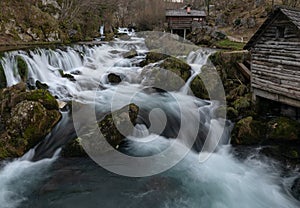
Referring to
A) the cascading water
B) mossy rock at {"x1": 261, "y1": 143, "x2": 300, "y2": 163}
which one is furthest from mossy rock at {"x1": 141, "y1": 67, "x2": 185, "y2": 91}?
mossy rock at {"x1": 261, "y1": 143, "x2": 300, "y2": 163}

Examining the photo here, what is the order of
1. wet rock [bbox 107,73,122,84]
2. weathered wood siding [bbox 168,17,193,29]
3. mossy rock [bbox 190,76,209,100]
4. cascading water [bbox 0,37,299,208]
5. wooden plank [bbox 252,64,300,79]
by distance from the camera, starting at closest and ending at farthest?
cascading water [bbox 0,37,299,208] → wooden plank [bbox 252,64,300,79] → mossy rock [bbox 190,76,209,100] → wet rock [bbox 107,73,122,84] → weathered wood siding [bbox 168,17,193,29]

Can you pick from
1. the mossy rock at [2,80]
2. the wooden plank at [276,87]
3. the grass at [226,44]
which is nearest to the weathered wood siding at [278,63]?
the wooden plank at [276,87]

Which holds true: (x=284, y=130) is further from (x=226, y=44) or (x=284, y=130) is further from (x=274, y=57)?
(x=226, y=44)

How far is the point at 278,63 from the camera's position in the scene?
8.70 m

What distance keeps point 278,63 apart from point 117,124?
601 centimetres

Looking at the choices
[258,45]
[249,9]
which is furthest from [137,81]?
[249,9]

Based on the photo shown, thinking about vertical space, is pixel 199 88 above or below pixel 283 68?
below

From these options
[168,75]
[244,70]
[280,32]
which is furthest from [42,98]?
[244,70]

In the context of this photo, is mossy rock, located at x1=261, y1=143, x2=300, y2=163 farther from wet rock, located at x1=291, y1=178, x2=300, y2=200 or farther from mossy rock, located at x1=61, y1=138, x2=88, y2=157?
mossy rock, located at x1=61, y1=138, x2=88, y2=157

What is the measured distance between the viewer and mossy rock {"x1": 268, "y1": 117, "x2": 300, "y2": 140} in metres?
8.08

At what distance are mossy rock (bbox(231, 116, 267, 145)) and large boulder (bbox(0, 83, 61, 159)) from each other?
620 centimetres

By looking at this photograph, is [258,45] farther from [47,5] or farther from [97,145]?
[47,5]

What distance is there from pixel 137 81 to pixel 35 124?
7.60m

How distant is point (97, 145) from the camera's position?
7223 mm
